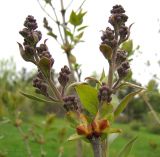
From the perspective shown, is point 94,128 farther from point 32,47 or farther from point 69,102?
point 32,47

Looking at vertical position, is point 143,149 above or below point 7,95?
below

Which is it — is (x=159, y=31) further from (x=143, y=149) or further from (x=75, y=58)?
(x=143, y=149)

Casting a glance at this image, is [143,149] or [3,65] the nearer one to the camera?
[143,149]

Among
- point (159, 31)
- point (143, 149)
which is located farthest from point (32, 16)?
point (143, 149)

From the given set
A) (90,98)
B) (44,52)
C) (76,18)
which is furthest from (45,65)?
(76,18)

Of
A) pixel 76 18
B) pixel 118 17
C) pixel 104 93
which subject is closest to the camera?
pixel 104 93
